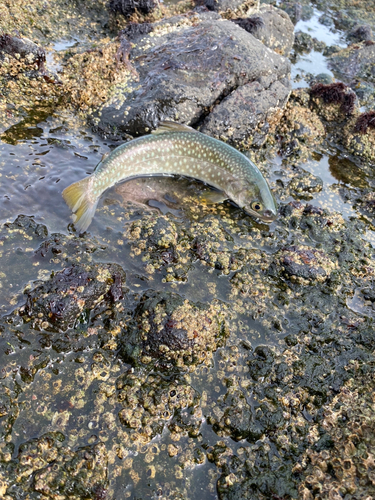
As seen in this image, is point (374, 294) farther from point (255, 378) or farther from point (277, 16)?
point (277, 16)

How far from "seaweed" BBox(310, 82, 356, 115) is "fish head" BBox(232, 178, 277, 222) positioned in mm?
4180

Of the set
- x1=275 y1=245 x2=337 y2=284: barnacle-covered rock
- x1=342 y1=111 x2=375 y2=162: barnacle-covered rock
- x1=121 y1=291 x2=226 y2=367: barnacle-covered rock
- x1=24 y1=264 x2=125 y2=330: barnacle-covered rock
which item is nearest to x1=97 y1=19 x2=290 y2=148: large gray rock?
x1=342 y1=111 x2=375 y2=162: barnacle-covered rock

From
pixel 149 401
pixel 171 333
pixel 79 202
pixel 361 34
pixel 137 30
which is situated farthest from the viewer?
pixel 361 34

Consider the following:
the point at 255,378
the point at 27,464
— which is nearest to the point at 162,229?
the point at 255,378

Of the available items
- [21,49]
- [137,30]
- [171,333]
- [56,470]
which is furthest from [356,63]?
[56,470]

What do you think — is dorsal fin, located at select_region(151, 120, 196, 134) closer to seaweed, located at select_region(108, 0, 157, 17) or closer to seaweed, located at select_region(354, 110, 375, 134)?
seaweed, located at select_region(354, 110, 375, 134)

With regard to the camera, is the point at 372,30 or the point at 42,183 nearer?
the point at 42,183

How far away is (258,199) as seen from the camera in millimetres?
5117

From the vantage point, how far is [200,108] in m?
6.20

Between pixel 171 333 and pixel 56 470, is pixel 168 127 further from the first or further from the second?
pixel 56 470

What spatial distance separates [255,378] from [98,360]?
1.59m

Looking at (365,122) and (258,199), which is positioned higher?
(365,122)

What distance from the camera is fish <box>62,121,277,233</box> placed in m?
5.08

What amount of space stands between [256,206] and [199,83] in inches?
107
